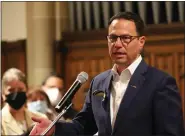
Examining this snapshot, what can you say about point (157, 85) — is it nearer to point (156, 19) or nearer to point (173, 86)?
point (173, 86)

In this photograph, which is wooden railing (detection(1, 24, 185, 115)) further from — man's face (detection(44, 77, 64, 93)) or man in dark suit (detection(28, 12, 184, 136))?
man in dark suit (detection(28, 12, 184, 136))

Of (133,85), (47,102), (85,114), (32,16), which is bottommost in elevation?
(47,102)

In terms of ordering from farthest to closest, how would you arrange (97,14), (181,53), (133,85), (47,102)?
(97,14) < (181,53) < (47,102) < (133,85)

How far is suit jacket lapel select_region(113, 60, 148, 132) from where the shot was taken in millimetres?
1865

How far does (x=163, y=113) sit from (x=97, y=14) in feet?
12.1

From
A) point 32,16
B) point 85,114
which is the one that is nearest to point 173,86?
point 85,114

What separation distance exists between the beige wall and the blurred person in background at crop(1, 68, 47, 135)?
2.47 m

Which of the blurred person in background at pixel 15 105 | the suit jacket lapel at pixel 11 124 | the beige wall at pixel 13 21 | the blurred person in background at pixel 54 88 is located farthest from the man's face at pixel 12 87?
the beige wall at pixel 13 21

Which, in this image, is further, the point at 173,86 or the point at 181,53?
the point at 181,53

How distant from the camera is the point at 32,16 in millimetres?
5672

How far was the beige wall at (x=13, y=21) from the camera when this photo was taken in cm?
568

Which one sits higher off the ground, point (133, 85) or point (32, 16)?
point (32, 16)

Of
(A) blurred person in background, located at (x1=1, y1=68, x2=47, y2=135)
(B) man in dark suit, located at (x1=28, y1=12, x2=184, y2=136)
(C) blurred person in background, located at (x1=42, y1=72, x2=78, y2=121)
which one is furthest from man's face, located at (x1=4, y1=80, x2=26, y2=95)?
(B) man in dark suit, located at (x1=28, y1=12, x2=184, y2=136)

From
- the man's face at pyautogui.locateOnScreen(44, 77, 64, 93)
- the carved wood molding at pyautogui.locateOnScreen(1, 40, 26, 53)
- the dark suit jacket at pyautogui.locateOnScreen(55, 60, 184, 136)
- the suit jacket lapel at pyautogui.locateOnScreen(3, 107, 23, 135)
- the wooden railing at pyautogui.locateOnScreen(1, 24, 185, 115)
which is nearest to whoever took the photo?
the dark suit jacket at pyautogui.locateOnScreen(55, 60, 184, 136)
